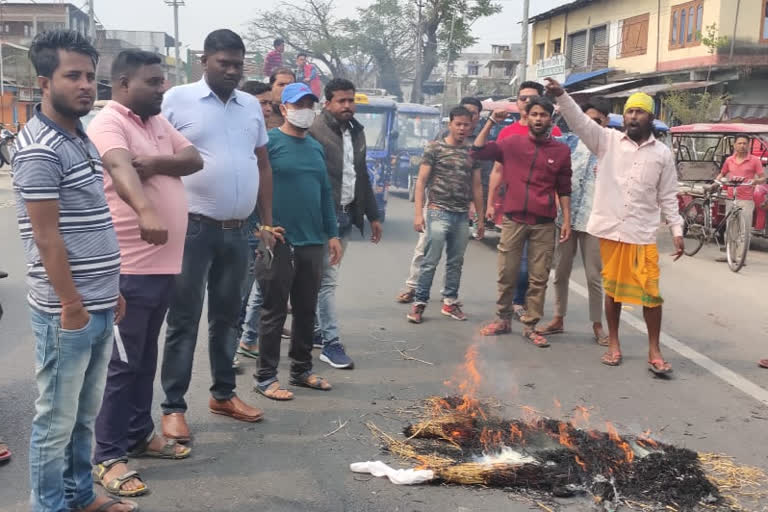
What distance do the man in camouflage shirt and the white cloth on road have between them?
3638 mm

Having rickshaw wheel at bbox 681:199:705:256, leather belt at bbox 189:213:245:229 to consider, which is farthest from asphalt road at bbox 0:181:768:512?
rickshaw wheel at bbox 681:199:705:256

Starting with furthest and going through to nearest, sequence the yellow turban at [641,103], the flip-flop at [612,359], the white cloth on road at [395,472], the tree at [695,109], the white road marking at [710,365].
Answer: the tree at [695,109] → the flip-flop at [612,359] → the yellow turban at [641,103] → the white road marking at [710,365] → the white cloth on road at [395,472]

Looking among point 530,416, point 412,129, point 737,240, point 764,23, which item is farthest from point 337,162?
point 764,23

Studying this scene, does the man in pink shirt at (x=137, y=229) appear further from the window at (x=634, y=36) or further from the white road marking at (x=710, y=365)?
the window at (x=634, y=36)

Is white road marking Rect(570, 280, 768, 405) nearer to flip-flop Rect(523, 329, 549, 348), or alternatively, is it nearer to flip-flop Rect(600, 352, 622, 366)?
flip-flop Rect(600, 352, 622, 366)

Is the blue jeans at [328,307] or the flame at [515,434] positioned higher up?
the blue jeans at [328,307]

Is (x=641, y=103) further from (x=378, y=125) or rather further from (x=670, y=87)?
(x=670, y=87)

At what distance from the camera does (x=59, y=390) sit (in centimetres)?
323

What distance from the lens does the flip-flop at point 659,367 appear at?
20.4ft

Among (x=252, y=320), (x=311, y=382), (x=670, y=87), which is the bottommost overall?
(x=311, y=382)

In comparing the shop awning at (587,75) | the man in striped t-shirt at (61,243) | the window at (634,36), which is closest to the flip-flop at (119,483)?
the man in striped t-shirt at (61,243)

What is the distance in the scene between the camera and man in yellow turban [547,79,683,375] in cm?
640

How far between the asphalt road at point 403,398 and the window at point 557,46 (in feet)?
113

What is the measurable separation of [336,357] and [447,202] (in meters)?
2.31
